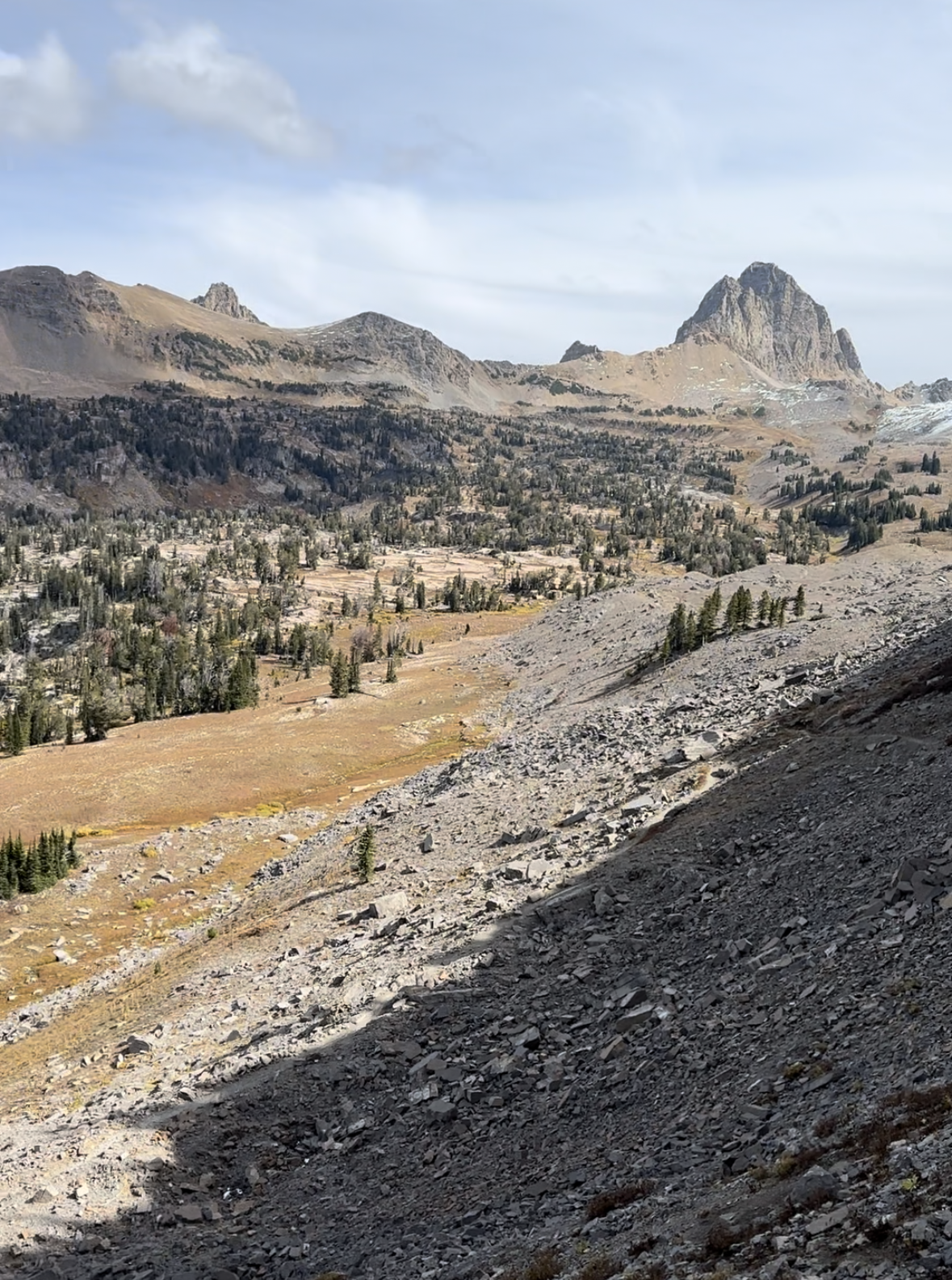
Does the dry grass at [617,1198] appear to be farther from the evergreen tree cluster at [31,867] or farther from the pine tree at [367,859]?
the evergreen tree cluster at [31,867]

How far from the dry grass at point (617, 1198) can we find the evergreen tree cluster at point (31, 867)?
1925 inches

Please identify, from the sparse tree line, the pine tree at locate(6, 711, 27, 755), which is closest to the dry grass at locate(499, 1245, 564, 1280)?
the sparse tree line

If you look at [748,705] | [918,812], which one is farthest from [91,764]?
[918,812]

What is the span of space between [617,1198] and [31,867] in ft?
165

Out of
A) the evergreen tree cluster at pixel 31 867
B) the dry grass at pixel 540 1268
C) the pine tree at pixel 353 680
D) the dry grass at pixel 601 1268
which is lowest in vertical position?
the evergreen tree cluster at pixel 31 867

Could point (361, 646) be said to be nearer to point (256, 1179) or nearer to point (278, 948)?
point (278, 948)

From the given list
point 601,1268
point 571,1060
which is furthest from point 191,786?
point 601,1268

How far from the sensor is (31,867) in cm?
5697

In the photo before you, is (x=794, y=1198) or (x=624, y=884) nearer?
(x=794, y=1198)

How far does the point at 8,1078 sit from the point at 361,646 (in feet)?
421

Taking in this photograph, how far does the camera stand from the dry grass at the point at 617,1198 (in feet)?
57.7

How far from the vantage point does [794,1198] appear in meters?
14.4

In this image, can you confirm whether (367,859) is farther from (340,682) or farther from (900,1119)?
(340,682)

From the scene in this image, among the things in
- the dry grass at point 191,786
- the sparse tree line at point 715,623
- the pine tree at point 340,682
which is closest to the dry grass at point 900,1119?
the dry grass at point 191,786
